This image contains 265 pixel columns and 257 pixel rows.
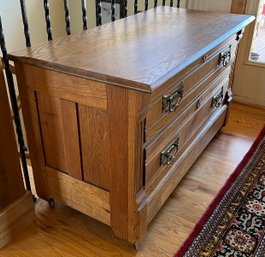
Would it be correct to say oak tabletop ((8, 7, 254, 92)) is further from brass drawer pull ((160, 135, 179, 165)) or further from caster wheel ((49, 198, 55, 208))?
caster wheel ((49, 198, 55, 208))

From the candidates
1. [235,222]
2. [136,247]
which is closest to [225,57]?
[235,222]

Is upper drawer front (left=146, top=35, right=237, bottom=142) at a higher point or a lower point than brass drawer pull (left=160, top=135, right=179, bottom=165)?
higher

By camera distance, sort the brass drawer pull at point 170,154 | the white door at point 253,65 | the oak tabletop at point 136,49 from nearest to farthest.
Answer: the oak tabletop at point 136,49
the brass drawer pull at point 170,154
the white door at point 253,65

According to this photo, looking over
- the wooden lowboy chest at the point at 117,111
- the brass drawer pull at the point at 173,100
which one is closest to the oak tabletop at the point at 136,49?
the wooden lowboy chest at the point at 117,111

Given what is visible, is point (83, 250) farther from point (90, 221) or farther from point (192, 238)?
point (192, 238)

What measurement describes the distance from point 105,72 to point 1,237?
31.8 inches

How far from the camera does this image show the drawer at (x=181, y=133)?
1.23 meters

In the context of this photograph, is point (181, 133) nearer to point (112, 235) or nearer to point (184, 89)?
point (184, 89)

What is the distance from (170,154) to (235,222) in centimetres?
43

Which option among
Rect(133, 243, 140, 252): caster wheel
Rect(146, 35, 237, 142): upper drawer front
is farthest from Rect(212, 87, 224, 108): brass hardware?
Answer: Rect(133, 243, 140, 252): caster wheel

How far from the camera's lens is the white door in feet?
7.73

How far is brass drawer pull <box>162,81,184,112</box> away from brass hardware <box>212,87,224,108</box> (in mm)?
541

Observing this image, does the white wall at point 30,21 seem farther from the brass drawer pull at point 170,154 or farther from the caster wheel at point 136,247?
the caster wheel at point 136,247

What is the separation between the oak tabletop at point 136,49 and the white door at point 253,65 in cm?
74
